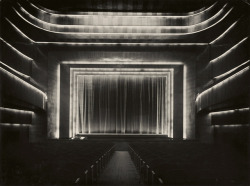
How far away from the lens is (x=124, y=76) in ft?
83.0

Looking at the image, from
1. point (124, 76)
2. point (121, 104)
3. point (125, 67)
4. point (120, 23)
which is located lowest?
point (121, 104)

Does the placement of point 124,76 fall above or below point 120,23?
below

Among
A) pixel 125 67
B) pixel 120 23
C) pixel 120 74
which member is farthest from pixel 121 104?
pixel 120 23

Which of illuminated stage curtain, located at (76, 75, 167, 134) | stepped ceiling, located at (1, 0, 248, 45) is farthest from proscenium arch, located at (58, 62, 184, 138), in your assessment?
stepped ceiling, located at (1, 0, 248, 45)

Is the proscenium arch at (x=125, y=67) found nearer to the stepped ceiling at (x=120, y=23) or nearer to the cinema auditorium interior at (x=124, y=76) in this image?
the cinema auditorium interior at (x=124, y=76)

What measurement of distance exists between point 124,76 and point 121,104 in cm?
181

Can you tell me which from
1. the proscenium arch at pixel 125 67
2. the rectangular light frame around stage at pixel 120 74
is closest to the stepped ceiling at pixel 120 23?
the proscenium arch at pixel 125 67

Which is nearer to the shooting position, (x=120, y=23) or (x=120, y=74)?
(x=120, y=23)

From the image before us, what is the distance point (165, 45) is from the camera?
19.8m

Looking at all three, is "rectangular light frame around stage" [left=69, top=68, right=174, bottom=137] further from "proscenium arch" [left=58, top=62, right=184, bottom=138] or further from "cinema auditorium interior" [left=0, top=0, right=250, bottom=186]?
"proscenium arch" [left=58, top=62, right=184, bottom=138]

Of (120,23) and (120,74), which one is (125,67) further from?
(120,23)

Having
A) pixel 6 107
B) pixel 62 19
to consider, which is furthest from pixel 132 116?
pixel 6 107

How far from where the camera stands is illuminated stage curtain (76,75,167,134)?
25.2 meters

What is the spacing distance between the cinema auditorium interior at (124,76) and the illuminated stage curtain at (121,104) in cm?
6
